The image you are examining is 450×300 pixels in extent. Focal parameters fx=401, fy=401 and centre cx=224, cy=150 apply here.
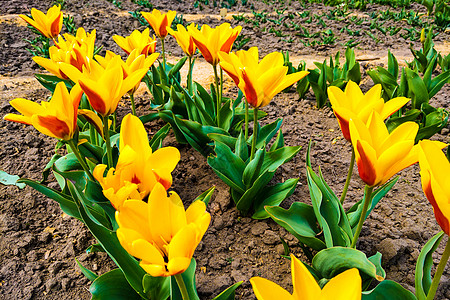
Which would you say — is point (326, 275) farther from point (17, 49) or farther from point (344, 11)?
point (344, 11)

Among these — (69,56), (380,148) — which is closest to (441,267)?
(380,148)

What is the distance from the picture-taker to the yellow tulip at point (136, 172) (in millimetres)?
1128

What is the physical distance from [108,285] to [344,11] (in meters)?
6.21

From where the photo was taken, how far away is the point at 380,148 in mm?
1144

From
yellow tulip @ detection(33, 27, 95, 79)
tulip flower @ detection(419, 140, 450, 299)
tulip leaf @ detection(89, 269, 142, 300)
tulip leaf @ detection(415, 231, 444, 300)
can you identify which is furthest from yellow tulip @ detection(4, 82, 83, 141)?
tulip leaf @ detection(415, 231, 444, 300)

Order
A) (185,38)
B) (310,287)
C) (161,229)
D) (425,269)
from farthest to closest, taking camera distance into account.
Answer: (185,38)
(425,269)
(161,229)
(310,287)

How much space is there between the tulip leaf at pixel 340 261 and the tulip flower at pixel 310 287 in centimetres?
50

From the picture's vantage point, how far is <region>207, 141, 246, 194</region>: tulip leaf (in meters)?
1.98

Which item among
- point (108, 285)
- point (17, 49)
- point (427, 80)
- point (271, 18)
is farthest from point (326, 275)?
point (271, 18)

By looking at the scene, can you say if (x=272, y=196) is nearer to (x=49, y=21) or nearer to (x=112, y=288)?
(x=112, y=288)

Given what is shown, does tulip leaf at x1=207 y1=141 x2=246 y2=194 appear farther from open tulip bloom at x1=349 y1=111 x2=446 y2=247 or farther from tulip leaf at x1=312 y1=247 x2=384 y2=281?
open tulip bloom at x1=349 y1=111 x2=446 y2=247

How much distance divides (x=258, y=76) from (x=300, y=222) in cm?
64

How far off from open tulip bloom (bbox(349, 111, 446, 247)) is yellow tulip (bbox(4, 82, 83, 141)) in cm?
94

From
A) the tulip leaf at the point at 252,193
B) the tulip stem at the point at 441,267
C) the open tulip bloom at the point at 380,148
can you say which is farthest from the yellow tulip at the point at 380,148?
the tulip leaf at the point at 252,193
